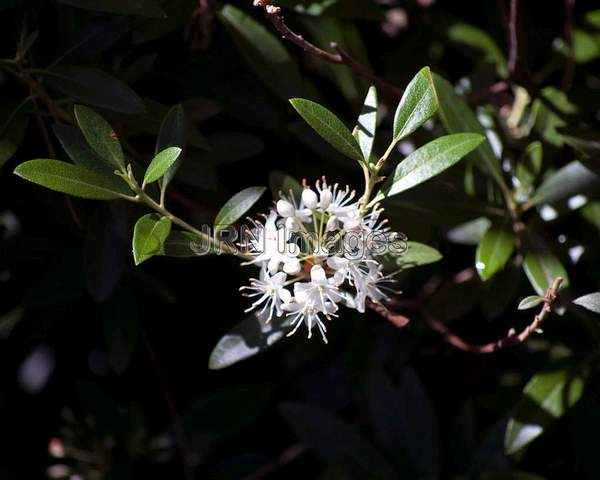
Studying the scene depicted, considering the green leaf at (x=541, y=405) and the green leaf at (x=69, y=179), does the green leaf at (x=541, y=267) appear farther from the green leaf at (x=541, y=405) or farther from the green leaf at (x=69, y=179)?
the green leaf at (x=69, y=179)

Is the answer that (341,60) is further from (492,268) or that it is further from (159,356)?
(159,356)

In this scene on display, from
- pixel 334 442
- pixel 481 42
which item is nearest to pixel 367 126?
pixel 481 42

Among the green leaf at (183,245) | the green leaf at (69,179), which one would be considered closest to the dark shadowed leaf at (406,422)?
the green leaf at (183,245)

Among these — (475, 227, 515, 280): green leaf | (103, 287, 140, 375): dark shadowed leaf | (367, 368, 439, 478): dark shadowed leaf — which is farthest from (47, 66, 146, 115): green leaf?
(367, 368, 439, 478): dark shadowed leaf

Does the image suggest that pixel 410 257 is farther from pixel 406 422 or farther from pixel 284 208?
pixel 406 422

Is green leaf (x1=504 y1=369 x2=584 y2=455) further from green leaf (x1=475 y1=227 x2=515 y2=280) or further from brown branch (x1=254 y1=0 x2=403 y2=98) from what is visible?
brown branch (x1=254 y1=0 x2=403 y2=98)
